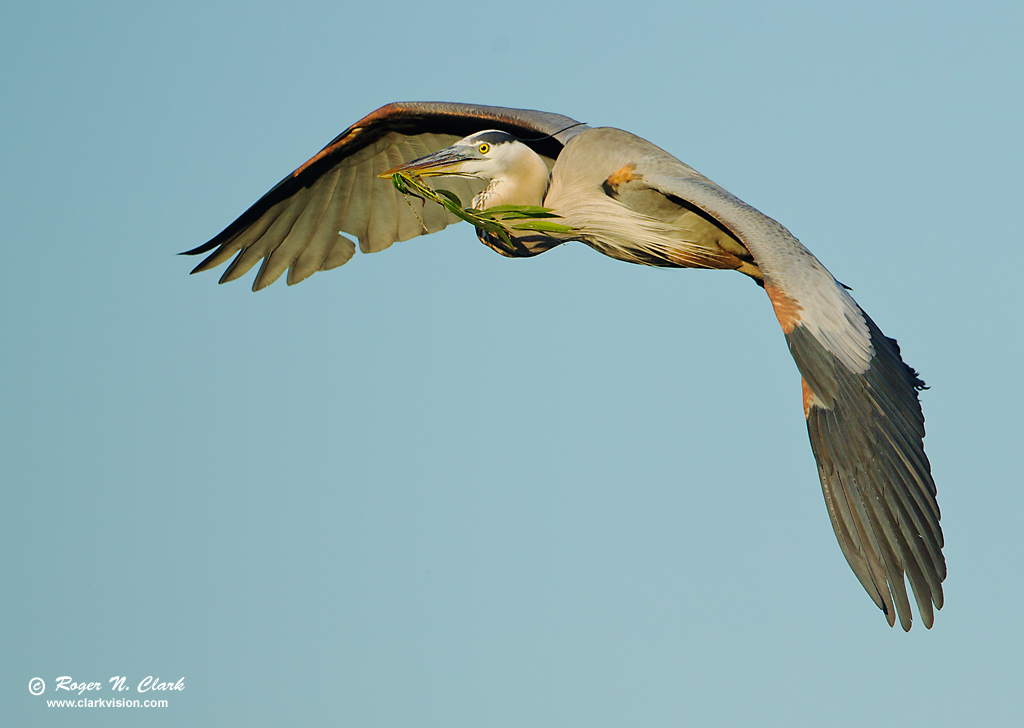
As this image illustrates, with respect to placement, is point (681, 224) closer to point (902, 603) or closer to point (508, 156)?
point (508, 156)

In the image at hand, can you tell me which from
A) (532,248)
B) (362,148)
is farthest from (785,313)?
(362,148)

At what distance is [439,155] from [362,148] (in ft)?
6.57

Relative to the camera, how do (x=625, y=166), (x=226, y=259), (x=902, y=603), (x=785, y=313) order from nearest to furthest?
(x=902, y=603), (x=785, y=313), (x=625, y=166), (x=226, y=259)

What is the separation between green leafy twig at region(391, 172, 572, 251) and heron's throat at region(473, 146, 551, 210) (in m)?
0.39

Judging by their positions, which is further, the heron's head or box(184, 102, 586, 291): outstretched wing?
box(184, 102, 586, 291): outstretched wing

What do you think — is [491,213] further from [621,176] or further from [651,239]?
[651,239]

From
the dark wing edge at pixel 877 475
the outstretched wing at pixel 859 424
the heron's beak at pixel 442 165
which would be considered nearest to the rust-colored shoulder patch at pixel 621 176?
the heron's beak at pixel 442 165

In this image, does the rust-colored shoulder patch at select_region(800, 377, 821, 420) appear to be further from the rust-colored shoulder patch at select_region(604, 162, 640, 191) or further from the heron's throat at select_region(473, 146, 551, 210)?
the heron's throat at select_region(473, 146, 551, 210)

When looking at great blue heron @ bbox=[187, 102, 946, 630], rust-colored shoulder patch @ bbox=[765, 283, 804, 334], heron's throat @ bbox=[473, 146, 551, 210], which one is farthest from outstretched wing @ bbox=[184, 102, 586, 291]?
rust-colored shoulder patch @ bbox=[765, 283, 804, 334]

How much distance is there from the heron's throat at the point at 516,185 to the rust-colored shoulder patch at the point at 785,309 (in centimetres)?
263

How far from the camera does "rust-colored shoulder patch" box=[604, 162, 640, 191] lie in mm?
8078

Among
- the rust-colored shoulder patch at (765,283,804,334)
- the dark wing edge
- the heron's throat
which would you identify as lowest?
the dark wing edge

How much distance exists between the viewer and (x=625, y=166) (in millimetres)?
8156

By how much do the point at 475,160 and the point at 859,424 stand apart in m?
3.51
